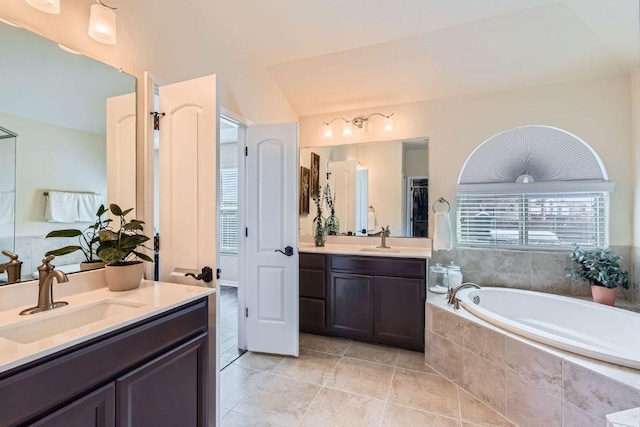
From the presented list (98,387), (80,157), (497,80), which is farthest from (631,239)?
(80,157)

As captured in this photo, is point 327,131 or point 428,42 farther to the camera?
point 327,131

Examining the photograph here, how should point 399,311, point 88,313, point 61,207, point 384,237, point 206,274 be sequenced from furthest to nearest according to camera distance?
point 384,237, point 399,311, point 206,274, point 61,207, point 88,313

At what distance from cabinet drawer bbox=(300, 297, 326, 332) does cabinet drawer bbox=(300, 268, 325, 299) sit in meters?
0.06

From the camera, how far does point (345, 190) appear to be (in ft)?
11.5

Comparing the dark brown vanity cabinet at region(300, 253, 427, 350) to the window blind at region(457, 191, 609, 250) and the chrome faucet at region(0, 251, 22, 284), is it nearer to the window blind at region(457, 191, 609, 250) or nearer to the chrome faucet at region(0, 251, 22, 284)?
the window blind at region(457, 191, 609, 250)

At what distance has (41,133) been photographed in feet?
4.38

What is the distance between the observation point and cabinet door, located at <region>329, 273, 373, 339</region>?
277cm

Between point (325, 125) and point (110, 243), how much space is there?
272 centimetres

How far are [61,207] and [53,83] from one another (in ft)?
1.92

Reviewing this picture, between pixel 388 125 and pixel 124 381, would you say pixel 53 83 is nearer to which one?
pixel 124 381

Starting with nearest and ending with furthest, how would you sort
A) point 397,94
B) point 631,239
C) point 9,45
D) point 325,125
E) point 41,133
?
point 9,45, point 41,133, point 631,239, point 397,94, point 325,125

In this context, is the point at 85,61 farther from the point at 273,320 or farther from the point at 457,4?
the point at 457,4

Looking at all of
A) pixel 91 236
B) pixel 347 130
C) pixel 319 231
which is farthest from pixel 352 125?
pixel 91 236

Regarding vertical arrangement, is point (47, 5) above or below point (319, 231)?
above
